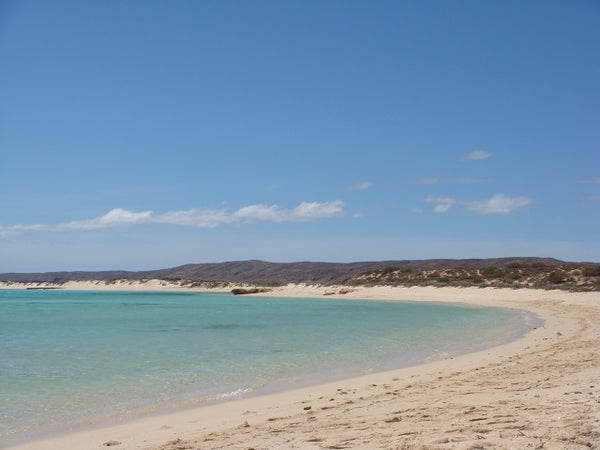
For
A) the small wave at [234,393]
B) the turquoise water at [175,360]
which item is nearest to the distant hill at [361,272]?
the turquoise water at [175,360]

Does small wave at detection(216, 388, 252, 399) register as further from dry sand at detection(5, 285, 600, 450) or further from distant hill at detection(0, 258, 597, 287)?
distant hill at detection(0, 258, 597, 287)

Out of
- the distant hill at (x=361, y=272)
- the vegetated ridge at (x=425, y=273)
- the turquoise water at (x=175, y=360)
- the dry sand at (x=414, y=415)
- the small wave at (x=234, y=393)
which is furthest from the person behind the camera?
the distant hill at (x=361, y=272)

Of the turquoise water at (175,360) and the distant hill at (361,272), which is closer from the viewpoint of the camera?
the turquoise water at (175,360)

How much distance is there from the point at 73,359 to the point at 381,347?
327 inches

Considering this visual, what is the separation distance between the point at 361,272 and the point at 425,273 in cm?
2907

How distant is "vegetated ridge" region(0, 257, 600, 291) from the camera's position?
4969 cm

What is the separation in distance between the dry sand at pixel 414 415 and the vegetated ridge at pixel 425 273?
33.4 meters

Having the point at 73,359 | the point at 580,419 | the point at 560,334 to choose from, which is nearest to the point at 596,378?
the point at 580,419

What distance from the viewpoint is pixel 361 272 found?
9850 centimetres

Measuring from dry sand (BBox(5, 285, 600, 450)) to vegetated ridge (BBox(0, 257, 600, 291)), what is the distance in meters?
33.4

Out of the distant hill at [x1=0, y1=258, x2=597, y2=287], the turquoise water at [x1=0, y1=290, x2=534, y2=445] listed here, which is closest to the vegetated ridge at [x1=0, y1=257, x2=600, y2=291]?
the distant hill at [x1=0, y1=258, x2=597, y2=287]

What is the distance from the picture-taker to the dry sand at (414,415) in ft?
18.0

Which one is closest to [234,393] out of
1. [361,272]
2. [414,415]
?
[414,415]

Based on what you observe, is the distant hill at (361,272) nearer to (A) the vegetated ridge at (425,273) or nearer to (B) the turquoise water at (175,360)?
(A) the vegetated ridge at (425,273)
